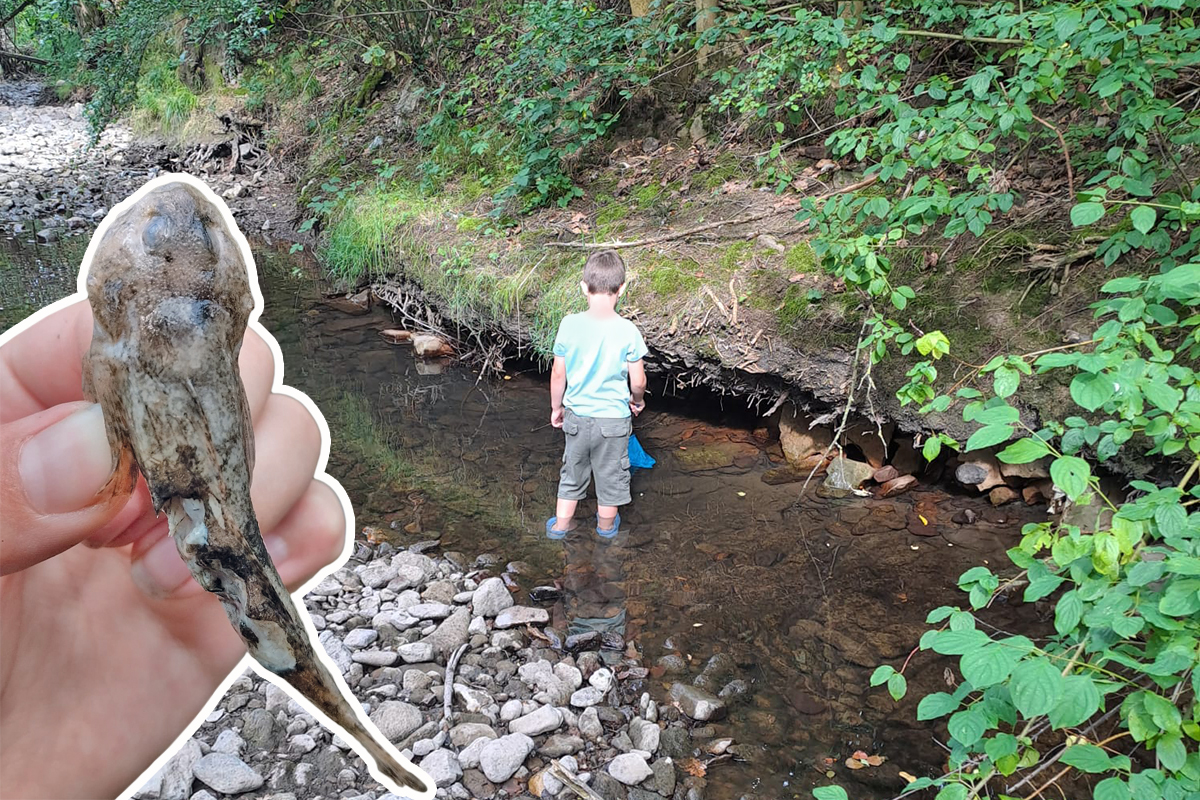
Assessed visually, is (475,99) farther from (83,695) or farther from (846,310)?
(83,695)

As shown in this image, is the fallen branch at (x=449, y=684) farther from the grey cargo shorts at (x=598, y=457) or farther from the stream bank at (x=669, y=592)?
the grey cargo shorts at (x=598, y=457)

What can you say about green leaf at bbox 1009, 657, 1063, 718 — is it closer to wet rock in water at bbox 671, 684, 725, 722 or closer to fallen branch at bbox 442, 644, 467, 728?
wet rock in water at bbox 671, 684, 725, 722

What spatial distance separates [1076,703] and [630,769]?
1.84 m

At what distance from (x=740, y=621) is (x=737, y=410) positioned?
2289mm

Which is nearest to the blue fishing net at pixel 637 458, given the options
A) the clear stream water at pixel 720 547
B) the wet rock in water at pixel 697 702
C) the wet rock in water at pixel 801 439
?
the clear stream water at pixel 720 547

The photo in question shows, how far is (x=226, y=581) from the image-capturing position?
796 mm

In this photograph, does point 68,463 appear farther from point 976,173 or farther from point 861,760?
point 976,173

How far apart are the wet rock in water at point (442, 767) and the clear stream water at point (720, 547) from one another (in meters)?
0.98

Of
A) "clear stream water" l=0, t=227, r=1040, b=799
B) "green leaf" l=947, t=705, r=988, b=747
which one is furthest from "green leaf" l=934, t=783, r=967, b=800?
"clear stream water" l=0, t=227, r=1040, b=799

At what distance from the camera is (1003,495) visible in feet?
14.7

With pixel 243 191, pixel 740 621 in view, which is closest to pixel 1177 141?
pixel 740 621

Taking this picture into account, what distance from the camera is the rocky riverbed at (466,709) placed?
8.16 feet

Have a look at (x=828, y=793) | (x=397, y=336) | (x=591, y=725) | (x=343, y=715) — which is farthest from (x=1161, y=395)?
(x=397, y=336)

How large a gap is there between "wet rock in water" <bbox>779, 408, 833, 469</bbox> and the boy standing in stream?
1349 mm
